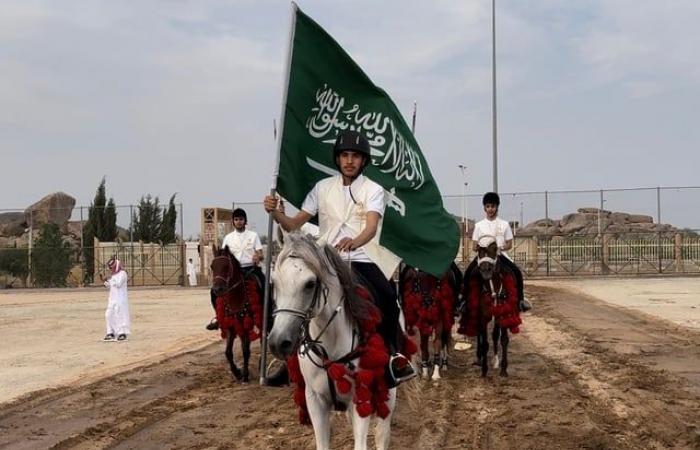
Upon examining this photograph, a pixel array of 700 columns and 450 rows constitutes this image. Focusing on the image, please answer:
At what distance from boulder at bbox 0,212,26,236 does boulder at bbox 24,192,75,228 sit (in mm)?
747

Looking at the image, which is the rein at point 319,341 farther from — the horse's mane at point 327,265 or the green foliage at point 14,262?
the green foliage at point 14,262

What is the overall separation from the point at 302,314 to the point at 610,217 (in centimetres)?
4599

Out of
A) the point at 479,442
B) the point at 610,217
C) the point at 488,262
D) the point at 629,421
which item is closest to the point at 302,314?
the point at 479,442

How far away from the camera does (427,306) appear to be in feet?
35.7

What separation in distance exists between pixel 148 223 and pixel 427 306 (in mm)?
50476

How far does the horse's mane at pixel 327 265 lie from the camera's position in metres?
4.37

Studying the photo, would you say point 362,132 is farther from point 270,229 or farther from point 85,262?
point 85,262

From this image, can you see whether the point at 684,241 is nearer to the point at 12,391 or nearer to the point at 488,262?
the point at 488,262

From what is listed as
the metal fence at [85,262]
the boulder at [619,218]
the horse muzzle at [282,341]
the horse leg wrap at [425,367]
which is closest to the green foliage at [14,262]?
the metal fence at [85,262]

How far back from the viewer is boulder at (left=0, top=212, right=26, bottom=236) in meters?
59.4

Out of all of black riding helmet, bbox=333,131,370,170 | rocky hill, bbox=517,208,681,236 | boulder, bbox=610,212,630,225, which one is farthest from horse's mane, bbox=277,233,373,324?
boulder, bbox=610,212,630,225

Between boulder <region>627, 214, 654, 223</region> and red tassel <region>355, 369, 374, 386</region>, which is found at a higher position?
boulder <region>627, 214, 654, 223</region>

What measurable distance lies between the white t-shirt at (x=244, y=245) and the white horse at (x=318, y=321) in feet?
20.9

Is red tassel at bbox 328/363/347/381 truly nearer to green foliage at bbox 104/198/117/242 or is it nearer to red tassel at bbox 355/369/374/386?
red tassel at bbox 355/369/374/386
